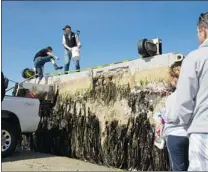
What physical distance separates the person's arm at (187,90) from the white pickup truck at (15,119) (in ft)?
19.5

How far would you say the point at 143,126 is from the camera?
756cm

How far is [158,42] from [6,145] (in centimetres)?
385

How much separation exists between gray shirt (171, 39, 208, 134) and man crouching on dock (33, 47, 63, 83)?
8.88 m

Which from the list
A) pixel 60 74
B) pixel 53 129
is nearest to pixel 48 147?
pixel 53 129

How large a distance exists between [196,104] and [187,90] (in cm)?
13

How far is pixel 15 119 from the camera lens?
8.42 meters

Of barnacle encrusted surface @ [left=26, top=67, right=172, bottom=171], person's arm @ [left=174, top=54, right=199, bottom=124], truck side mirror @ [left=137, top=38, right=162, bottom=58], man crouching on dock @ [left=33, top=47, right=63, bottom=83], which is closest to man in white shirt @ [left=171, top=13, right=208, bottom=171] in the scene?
person's arm @ [left=174, top=54, right=199, bottom=124]

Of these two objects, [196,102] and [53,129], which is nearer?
[196,102]

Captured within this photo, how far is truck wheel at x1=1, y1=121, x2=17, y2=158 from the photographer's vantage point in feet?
26.3

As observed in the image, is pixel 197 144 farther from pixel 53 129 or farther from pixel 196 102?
pixel 53 129

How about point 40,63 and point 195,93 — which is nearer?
point 195,93

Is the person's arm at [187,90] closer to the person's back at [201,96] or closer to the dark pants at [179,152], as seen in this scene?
the person's back at [201,96]

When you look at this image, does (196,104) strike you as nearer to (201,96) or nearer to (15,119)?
(201,96)

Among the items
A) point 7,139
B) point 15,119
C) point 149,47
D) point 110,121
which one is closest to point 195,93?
point 149,47
